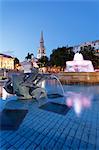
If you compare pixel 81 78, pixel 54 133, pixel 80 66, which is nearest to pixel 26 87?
pixel 54 133

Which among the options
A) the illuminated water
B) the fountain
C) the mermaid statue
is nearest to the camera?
the illuminated water

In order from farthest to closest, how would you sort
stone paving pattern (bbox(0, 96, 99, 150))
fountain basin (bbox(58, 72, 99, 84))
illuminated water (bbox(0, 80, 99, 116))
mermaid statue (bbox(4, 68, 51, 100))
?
fountain basin (bbox(58, 72, 99, 84))
mermaid statue (bbox(4, 68, 51, 100))
illuminated water (bbox(0, 80, 99, 116))
stone paving pattern (bbox(0, 96, 99, 150))

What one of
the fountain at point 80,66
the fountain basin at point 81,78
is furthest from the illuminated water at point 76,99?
the fountain at point 80,66

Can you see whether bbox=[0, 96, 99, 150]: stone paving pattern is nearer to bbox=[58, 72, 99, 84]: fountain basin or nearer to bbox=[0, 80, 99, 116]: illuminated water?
bbox=[0, 80, 99, 116]: illuminated water

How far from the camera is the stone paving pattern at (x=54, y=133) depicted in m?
3.89

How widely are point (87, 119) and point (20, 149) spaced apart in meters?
2.17

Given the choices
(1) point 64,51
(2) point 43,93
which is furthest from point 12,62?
(2) point 43,93

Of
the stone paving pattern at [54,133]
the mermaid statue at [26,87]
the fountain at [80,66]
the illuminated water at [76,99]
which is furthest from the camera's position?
the fountain at [80,66]

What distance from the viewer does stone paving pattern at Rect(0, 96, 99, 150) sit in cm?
389

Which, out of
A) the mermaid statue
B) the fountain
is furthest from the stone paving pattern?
the fountain

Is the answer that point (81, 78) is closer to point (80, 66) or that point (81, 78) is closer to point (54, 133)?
point (80, 66)

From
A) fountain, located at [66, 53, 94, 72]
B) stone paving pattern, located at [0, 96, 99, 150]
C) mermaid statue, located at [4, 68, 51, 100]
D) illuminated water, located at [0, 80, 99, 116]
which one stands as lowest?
stone paving pattern, located at [0, 96, 99, 150]

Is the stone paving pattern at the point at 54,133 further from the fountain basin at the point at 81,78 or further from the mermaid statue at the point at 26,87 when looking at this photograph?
the fountain basin at the point at 81,78

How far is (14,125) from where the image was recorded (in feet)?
16.4
